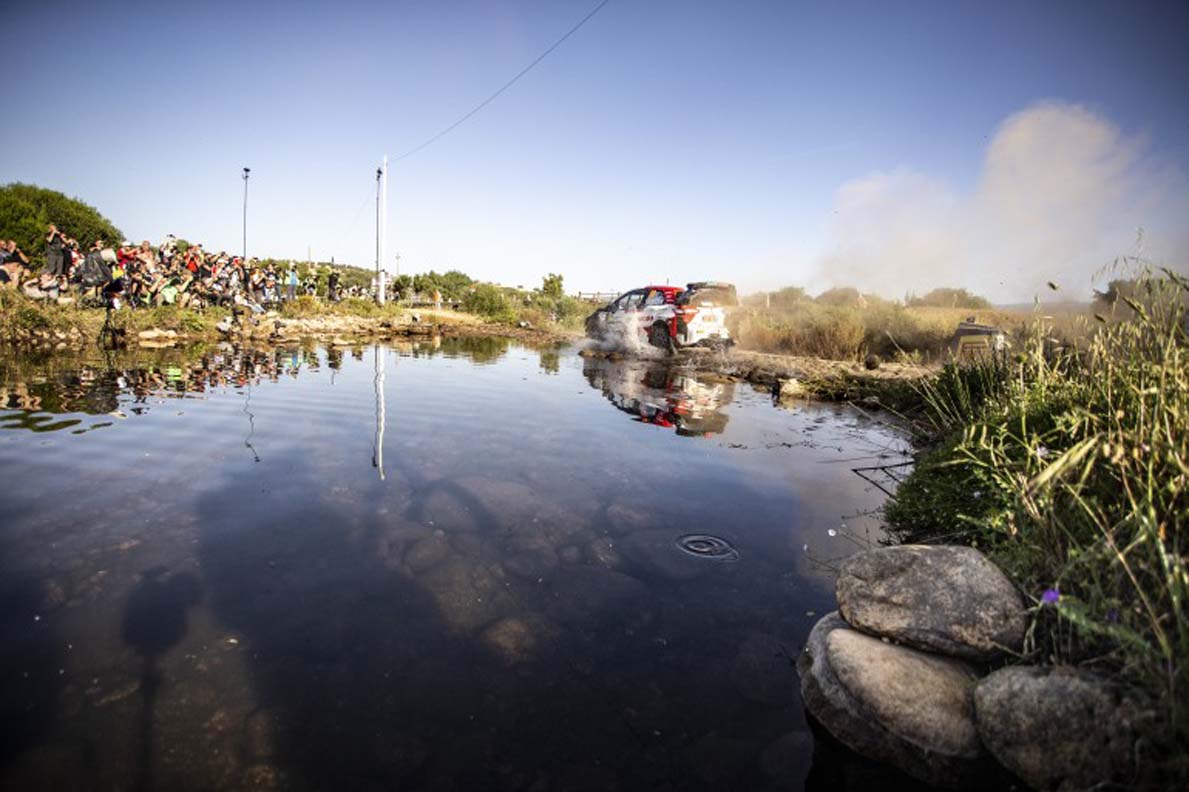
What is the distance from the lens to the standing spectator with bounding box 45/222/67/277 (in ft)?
49.0

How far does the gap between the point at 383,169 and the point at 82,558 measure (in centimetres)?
3321

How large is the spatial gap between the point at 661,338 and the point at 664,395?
6.09 m

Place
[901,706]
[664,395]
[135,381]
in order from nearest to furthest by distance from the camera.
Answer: [901,706] < [135,381] < [664,395]

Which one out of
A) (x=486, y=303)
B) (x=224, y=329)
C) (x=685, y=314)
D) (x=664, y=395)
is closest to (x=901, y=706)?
(x=664, y=395)

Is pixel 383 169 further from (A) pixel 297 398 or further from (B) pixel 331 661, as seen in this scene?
(B) pixel 331 661

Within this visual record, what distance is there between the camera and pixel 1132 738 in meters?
1.57

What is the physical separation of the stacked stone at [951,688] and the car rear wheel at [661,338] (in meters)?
13.5

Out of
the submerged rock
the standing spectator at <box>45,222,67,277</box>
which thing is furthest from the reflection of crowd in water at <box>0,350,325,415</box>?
the submerged rock

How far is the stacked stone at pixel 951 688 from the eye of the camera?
169 cm

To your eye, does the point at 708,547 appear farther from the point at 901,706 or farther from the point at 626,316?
the point at 626,316

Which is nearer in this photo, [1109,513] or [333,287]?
[1109,513]

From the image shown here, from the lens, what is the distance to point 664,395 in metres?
10.5

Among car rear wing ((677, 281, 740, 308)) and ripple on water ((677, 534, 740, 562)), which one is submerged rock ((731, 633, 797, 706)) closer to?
ripple on water ((677, 534, 740, 562))

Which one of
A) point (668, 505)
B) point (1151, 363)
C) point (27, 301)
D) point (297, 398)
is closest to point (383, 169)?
point (27, 301)
